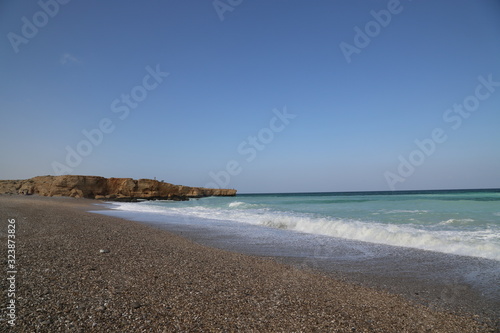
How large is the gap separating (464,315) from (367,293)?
128cm

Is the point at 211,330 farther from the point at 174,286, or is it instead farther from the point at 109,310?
the point at 174,286

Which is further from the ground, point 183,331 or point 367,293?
point 183,331

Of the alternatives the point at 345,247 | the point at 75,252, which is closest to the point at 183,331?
the point at 75,252

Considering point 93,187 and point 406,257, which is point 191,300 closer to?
point 406,257

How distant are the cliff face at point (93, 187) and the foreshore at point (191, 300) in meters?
53.5

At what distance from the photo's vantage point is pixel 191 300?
3.71 meters

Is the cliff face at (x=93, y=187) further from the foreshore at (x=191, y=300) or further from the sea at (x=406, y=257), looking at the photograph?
the foreshore at (x=191, y=300)

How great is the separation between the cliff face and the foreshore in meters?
53.5

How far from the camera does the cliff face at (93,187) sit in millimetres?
50969

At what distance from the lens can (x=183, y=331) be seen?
2850 millimetres
